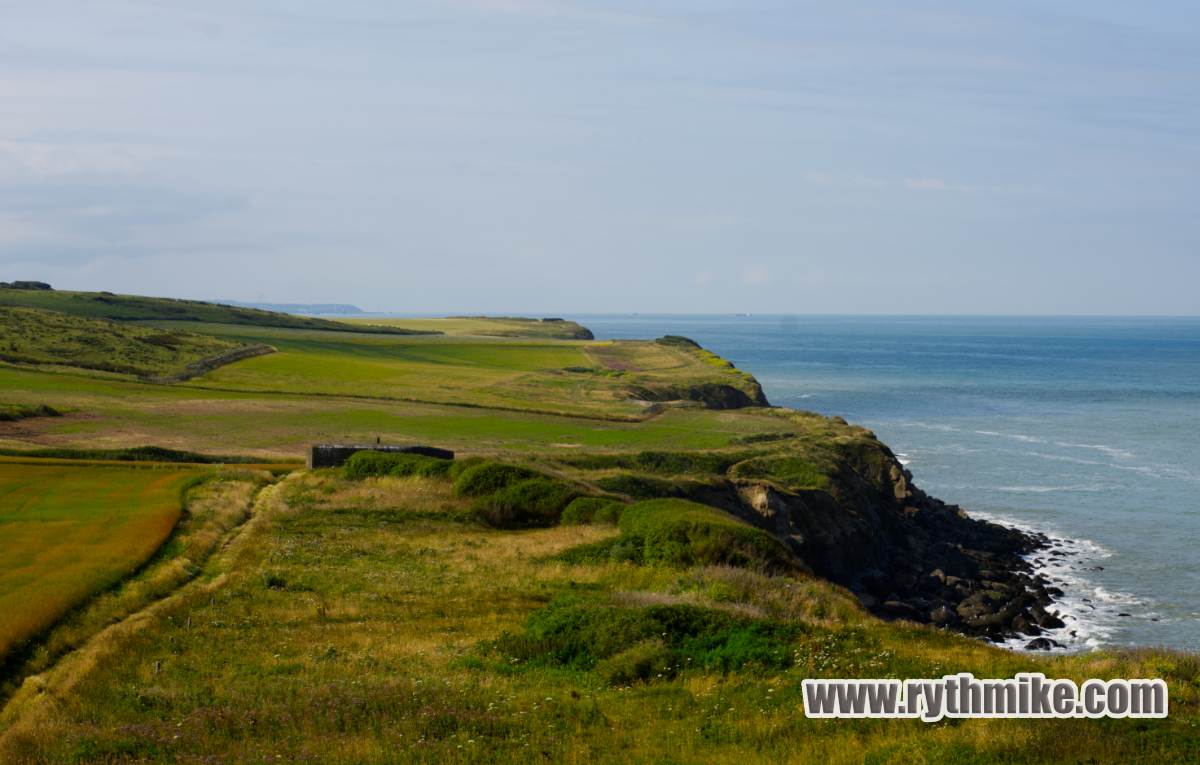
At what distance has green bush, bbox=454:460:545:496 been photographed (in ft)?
93.1

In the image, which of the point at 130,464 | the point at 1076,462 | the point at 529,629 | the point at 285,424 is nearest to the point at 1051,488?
the point at 1076,462

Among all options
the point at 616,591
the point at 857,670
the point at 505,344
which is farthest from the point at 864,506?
the point at 505,344

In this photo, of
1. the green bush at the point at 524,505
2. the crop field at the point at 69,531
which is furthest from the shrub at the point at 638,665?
the green bush at the point at 524,505

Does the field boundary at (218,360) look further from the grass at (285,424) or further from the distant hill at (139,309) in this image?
the distant hill at (139,309)

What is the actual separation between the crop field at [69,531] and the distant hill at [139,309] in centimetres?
10041

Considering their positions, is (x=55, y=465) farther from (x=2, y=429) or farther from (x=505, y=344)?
(x=505, y=344)

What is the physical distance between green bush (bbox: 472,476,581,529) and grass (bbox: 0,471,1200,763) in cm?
777

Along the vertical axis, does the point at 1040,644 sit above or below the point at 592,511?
below

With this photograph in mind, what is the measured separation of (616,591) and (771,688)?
6.51 meters

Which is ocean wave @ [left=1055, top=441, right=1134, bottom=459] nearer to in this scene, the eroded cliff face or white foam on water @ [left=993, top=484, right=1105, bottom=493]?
white foam on water @ [left=993, top=484, right=1105, bottom=493]

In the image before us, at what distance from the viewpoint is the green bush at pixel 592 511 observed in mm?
25094

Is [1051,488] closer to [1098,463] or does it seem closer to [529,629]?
[1098,463]

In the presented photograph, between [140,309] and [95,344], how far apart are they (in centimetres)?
6210

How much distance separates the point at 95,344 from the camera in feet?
266
